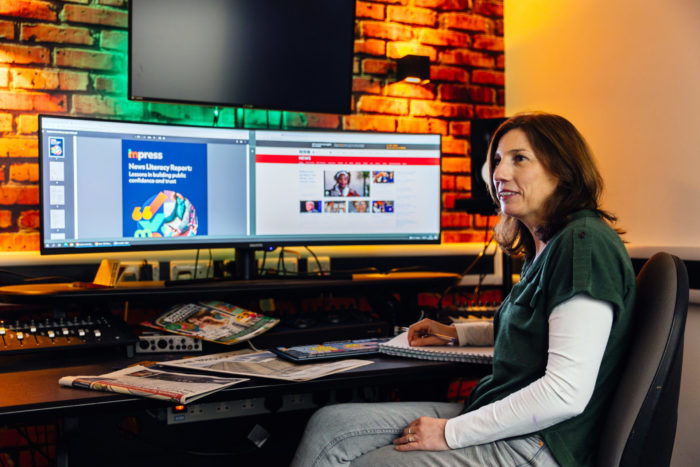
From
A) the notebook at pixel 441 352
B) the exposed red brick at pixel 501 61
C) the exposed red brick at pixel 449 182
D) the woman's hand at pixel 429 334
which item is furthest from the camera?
the exposed red brick at pixel 501 61

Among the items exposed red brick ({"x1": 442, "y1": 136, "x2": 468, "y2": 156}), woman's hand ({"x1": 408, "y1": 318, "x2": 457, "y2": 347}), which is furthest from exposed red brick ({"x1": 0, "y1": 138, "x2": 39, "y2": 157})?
exposed red brick ({"x1": 442, "y1": 136, "x2": 468, "y2": 156})

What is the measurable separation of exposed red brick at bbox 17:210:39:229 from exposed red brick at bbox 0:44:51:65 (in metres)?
0.48

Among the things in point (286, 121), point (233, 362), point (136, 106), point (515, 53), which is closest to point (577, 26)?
point (515, 53)

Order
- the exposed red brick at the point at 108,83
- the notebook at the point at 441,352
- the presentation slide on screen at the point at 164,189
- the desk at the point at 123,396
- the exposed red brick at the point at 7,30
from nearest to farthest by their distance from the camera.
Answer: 1. the desk at the point at 123,396
2. the notebook at the point at 441,352
3. the presentation slide on screen at the point at 164,189
4. the exposed red brick at the point at 7,30
5. the exposed red brick at the point at 108,83

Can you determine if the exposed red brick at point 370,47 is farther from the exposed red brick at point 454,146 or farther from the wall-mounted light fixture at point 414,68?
the exposed red brick at point 454,146

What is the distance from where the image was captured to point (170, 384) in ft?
3.98

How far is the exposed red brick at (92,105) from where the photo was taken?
196cm

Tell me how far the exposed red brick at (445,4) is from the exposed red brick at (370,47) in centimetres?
26

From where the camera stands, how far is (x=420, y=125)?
8.11ft

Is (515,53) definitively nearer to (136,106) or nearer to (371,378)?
(136,106)

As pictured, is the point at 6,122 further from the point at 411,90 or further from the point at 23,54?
the point at 411,90

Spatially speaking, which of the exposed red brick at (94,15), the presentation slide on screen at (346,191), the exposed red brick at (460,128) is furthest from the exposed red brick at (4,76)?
the exposed red brick at (460,128)

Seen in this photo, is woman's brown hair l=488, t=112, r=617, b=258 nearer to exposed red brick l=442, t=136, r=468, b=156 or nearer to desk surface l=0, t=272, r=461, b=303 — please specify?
desk surface l=0, t=272, r=461, b=303

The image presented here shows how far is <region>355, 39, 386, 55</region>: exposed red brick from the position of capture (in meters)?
2.36
